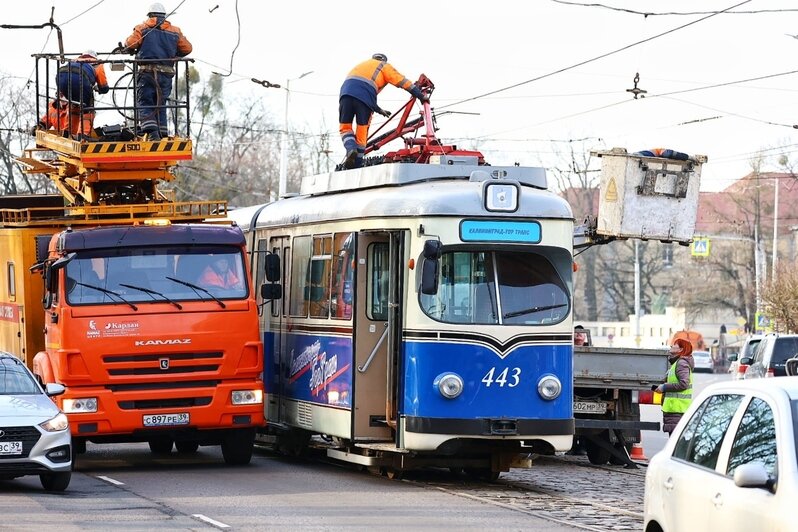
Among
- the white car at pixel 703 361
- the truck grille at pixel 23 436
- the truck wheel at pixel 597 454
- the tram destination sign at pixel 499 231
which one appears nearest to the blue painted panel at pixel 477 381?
the tram destination sign at pixel 499 231

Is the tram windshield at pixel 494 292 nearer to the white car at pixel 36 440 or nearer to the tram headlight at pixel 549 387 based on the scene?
the tram headlight at pixel 549 387

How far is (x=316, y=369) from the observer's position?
1789 centimetres

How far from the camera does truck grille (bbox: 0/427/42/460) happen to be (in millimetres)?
15070

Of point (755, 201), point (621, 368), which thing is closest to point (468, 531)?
point (621, 368)

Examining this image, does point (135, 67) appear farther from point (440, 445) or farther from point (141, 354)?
point (440, 445)

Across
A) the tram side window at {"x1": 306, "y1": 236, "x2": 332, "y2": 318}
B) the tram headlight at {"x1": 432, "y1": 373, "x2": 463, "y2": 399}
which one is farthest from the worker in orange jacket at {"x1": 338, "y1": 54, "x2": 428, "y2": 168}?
the tram headlight at {"x1": 432, "y1": 373, "x2": 463, "y2": 399}

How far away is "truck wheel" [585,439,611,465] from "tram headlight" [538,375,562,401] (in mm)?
4521

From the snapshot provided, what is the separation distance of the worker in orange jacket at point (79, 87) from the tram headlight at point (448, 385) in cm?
656

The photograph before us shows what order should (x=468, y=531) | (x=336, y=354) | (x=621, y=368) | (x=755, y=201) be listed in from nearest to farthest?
(x=468, y=531) → (x=336, y=354) → (x=621, y=368) → (x=755, y=201)

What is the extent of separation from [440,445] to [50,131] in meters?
7.89

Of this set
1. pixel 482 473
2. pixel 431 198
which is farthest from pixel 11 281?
pixel 482 473

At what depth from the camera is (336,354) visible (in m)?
17.3

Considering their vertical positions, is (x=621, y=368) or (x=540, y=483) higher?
(x=621, y=368)

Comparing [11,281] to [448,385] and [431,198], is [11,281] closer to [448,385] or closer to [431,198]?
[431,198]
